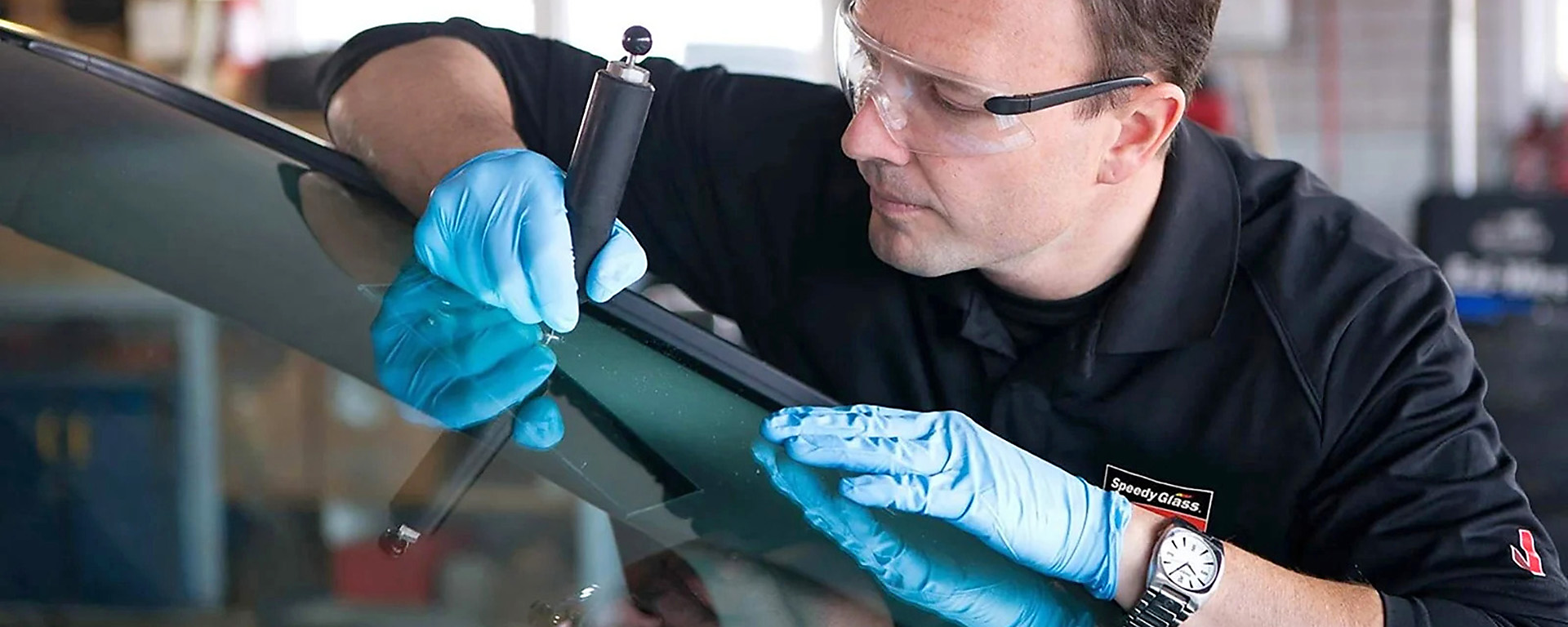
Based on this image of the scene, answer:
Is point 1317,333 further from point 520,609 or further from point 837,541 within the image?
point 520,609

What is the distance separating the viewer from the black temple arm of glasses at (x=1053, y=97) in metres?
1.35

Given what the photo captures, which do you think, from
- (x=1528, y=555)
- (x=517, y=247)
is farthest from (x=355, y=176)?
(x=1528, y=555)

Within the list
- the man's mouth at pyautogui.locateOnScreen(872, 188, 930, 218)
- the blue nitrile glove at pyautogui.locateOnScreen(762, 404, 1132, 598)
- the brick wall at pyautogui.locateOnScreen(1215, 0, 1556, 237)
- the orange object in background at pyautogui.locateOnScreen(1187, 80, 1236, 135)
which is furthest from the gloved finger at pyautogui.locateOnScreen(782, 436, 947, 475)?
the brick wall at pyautogui.locateOnScreen(1215, 0, 1556, 237)

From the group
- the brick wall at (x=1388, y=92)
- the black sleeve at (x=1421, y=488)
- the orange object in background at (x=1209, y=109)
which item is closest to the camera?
the black sleeve at (x=1421, y=488)

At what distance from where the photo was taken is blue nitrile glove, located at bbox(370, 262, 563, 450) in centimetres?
96

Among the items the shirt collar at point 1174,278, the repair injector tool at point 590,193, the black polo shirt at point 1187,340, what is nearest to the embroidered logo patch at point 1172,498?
the black polo shirt at point 1187,340

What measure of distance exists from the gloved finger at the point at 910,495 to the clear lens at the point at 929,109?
415 mm

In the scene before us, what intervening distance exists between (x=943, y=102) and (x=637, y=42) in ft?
1.53

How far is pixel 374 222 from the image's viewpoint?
1184 millimetres

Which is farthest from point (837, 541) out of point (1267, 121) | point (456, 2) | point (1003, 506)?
point (1267, 121)

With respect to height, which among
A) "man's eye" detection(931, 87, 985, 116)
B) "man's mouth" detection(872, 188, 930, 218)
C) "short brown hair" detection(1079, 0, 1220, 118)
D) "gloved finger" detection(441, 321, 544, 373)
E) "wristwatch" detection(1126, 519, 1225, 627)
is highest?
"short brown hair" detection(1079, 0, 1220, 118)

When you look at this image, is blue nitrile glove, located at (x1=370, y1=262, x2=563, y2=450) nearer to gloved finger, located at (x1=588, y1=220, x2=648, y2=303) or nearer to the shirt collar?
gloved finger, located at (x1=588, y1=220, x2=648, y2=303)

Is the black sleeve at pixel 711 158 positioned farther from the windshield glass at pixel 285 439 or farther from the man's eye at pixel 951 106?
the windshield glass at pixel 285 439

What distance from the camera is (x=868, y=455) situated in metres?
1.05
